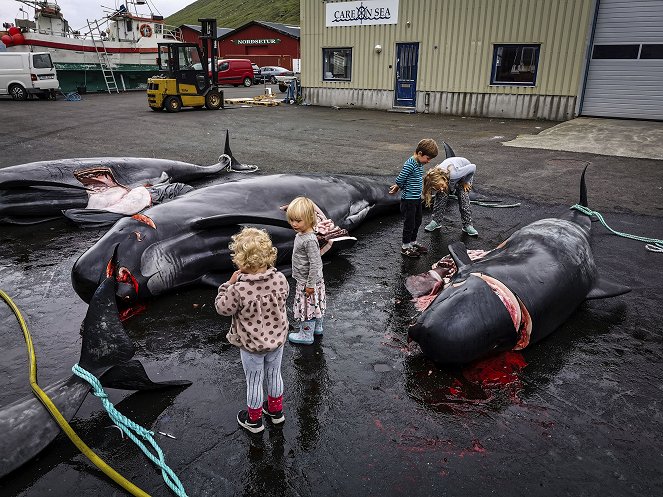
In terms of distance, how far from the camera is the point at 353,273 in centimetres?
623

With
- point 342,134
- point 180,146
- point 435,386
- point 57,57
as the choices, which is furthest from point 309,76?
point 435,386

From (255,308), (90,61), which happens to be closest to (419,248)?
(255,308)

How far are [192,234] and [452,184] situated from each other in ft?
12.8

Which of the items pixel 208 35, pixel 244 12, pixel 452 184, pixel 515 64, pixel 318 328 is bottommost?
pixel 318 328

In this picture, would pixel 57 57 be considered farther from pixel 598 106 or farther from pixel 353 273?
pixel 353 273

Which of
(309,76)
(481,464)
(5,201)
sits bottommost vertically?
(481,464)

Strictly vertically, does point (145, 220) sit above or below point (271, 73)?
below

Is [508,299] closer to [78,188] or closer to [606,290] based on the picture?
[606,290]

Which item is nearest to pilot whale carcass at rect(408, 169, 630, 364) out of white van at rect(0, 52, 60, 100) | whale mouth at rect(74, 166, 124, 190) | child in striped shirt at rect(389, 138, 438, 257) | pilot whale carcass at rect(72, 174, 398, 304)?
child in striped shirt at rect(389, 138, 438, 257)

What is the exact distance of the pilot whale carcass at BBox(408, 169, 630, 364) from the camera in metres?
4.02

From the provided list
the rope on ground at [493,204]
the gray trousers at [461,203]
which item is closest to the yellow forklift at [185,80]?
the rope on ground at [493,204]

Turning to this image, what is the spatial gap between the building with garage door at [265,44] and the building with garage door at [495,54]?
34185mm

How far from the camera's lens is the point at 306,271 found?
4.41 meters

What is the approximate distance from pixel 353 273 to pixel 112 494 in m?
3.78
